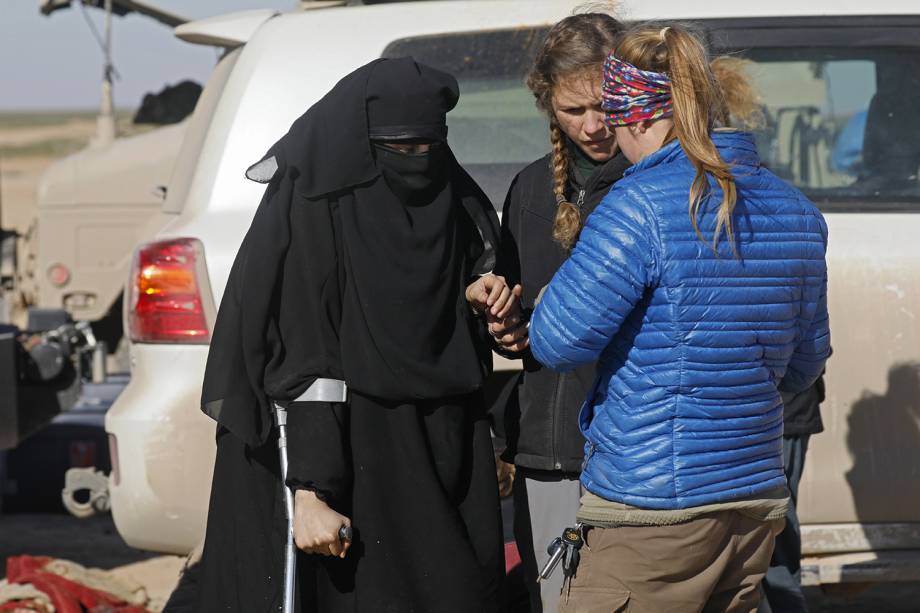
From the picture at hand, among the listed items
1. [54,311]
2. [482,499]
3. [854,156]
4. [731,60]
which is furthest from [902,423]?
[54,311]

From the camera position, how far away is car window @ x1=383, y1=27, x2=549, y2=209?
12.5 ft

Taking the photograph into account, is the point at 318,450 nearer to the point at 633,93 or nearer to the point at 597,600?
the point at 597,600

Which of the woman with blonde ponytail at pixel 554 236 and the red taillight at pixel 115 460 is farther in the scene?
the red taillight at pixel 115 460

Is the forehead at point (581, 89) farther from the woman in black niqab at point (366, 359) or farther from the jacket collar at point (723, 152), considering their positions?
the jacket collar at point (723, 152)

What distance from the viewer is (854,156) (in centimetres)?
426

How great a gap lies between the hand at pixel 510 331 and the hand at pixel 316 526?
1.66 feet

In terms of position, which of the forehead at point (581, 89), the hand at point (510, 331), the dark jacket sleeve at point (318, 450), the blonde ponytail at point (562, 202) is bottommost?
the dark jacket sleeve at point (318, 450)

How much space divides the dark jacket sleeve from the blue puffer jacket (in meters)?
0.47

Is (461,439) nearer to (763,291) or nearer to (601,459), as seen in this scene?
(601,459)

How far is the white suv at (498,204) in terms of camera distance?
11.9 ft

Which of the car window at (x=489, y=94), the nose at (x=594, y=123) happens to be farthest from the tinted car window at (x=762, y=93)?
the nose at (x=594, y=123)

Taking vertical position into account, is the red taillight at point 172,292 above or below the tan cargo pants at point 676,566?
above

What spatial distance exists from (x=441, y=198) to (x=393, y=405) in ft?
1.47

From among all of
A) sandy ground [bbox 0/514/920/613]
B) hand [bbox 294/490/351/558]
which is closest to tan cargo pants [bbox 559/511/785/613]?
hand [bbox 294/490/351/558]
